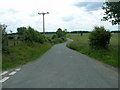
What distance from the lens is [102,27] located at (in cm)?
2870

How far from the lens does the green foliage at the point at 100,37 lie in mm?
27703

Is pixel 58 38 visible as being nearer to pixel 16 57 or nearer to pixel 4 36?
pixel 4 36

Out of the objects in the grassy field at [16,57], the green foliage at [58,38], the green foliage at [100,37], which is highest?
the green foliage at [100,37]

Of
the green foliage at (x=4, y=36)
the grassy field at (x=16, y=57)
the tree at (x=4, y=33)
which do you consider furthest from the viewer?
the tree at (x=4, y=33)

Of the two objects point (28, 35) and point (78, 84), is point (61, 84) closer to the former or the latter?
point (78, 84)

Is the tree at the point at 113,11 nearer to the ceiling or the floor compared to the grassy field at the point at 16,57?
nearer to the ceiling

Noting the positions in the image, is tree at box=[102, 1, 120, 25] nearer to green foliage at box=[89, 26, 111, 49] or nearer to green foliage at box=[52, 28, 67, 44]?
green foliage at box=[89, 26, 111, 49]

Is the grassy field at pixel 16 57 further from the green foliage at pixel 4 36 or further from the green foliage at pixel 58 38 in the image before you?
the green foliage at pixel 58 38

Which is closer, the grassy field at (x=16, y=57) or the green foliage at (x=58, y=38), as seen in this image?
the grassy field at (x=16, y=57)

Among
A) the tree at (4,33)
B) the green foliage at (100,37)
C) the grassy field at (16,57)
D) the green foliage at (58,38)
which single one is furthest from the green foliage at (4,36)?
the green foliage at (58,38)

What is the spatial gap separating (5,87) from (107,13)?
23.9m

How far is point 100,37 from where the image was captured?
27.9 metres

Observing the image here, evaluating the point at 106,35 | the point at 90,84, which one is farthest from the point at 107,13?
the point at 90,84

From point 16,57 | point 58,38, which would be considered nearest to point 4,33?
point 16,57
